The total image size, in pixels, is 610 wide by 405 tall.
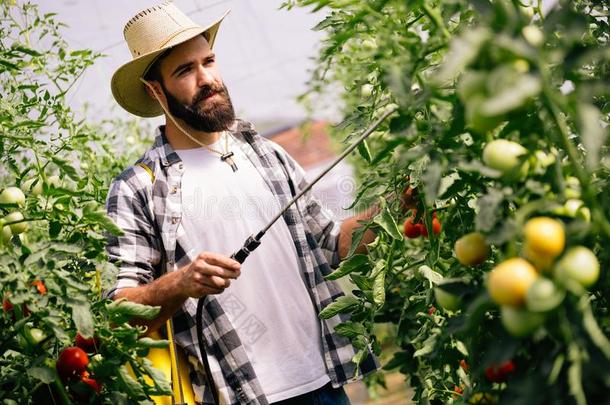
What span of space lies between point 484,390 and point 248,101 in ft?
21.7

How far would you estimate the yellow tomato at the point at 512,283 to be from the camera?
2.64 ft

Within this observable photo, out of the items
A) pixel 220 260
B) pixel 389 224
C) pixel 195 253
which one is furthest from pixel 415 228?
pixel 195 253

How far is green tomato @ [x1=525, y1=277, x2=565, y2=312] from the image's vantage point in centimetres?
78

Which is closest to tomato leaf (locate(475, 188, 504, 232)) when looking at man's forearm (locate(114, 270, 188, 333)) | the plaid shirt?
man's forearm (locate(114, 270, 188, 333))

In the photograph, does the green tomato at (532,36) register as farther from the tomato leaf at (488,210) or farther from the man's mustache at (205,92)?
the man's mustache at (205,92)

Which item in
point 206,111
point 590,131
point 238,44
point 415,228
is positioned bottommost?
point 238,44

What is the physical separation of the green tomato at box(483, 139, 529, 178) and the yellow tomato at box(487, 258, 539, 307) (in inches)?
4.5

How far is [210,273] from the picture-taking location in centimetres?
168

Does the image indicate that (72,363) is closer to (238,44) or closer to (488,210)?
(488,210)

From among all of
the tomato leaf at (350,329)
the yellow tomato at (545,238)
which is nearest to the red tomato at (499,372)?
the yellow tomato at (545,238)

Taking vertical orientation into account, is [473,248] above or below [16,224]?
below

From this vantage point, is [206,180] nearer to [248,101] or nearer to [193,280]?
[193,280]

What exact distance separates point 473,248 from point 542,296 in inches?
8.2

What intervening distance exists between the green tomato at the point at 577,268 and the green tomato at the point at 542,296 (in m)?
0.02
